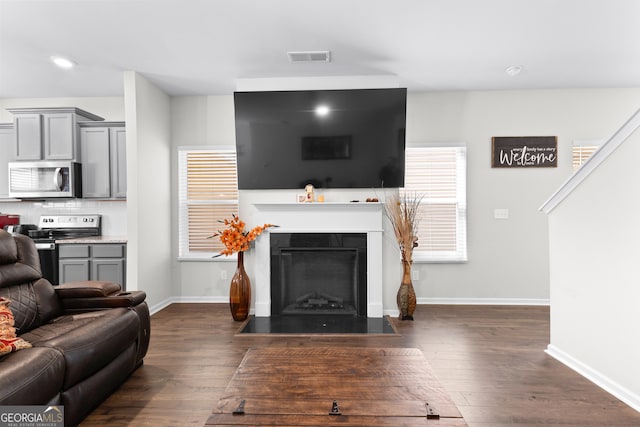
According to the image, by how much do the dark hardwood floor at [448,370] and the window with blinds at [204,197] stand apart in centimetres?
97

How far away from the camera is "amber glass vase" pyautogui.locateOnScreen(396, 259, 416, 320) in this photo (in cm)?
376

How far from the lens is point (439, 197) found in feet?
14.7

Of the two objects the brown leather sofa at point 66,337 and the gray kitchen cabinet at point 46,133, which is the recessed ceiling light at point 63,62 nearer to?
the gray kitchen cabinet at point 46,133

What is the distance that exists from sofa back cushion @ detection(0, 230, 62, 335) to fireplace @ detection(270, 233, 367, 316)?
207cm

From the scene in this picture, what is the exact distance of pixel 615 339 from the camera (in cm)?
221

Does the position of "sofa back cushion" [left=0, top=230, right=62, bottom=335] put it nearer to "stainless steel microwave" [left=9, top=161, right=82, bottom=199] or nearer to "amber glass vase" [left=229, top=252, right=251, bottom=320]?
"amber glass vase" [left=229, top=252, right=251, bottom=320]

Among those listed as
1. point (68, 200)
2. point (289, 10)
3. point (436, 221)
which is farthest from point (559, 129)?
point (68, 200)

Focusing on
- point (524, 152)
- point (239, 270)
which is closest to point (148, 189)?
point (239, 270)

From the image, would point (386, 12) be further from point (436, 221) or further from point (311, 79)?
point (436, 221)

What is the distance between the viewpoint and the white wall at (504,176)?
4371 mm

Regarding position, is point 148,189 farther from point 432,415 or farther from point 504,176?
point 504,176

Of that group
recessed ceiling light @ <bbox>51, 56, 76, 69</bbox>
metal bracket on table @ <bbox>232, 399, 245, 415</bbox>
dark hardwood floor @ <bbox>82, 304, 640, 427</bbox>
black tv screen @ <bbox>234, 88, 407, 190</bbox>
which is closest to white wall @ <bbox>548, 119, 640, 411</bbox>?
dark hardwood floor @ <bbox>82, 304, 640, 427</bbox>

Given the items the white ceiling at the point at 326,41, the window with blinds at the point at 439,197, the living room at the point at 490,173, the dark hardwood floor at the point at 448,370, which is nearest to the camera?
the dark hardwood floor at the point at 448,370

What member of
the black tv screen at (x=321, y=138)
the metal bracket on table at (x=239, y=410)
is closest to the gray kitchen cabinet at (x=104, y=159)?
the black tv screen at (x=321, y=138)
